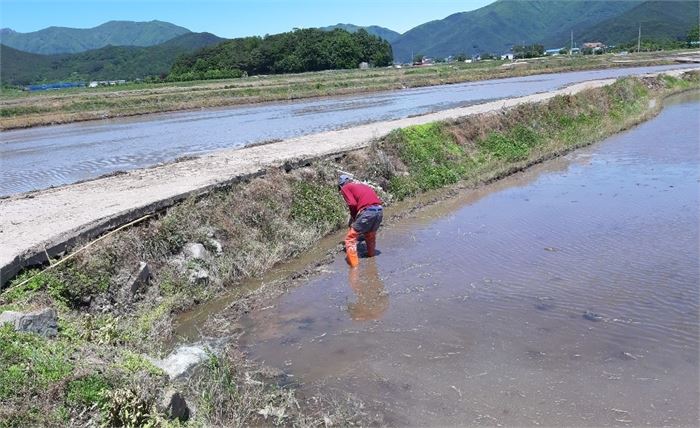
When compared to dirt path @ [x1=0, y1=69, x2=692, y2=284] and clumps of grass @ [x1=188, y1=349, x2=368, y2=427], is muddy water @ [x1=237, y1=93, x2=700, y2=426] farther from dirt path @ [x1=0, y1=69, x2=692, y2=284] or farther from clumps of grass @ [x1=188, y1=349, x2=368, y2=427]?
dirt path @ [x1=0, y1=69, x2=692, y2=284]

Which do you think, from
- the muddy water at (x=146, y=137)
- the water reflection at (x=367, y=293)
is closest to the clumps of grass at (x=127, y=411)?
the water reflection at (x=367, y=293)

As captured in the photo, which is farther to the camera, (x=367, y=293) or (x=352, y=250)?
(x=352, y=250)

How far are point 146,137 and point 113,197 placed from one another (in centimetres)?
1264

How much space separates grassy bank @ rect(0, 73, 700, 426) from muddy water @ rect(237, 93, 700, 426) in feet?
1.99

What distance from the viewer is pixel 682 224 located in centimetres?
908

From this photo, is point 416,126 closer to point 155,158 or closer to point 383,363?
point 155,158

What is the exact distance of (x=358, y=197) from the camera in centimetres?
846

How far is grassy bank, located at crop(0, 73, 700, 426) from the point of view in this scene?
410 cm

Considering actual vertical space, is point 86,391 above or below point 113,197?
below

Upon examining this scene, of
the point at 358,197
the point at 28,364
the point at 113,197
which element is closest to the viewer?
the point at 28,364

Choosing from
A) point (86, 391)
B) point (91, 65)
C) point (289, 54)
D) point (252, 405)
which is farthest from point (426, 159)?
point (91, 65)

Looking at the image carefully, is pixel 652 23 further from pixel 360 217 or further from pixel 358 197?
pixel 360 217

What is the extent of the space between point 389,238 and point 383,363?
4273mm

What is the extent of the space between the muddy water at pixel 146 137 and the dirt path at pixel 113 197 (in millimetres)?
3075
